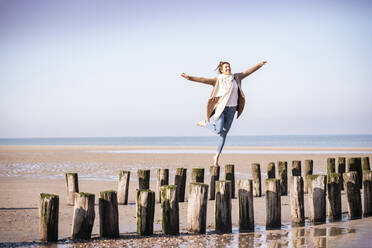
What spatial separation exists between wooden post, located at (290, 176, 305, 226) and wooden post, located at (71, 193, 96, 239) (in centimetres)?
324

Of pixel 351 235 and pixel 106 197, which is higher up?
pixel 106 197

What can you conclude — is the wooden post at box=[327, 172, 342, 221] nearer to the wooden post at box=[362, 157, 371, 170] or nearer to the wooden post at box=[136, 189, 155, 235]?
the wooden post at box=[136, 189, 155, 235]

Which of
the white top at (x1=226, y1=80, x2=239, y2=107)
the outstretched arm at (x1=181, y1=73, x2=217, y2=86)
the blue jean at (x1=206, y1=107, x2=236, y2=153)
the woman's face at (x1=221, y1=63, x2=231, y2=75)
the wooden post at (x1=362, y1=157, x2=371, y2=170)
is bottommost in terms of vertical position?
the wooden post at (x1=362, y1=157, x2=371, y2=170)

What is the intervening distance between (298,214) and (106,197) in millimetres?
3143

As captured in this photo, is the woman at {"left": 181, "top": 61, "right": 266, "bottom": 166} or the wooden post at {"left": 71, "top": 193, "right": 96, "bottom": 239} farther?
the woman at {"left": 181, "top": 61, "right": 266, "bottom": 166}

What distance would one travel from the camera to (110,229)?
6.57 meters

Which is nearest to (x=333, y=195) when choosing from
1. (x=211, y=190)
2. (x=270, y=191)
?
(x=270, y=191)

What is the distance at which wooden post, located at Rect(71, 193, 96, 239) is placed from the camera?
6.39 m

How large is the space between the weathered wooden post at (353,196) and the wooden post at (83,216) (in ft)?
14.7

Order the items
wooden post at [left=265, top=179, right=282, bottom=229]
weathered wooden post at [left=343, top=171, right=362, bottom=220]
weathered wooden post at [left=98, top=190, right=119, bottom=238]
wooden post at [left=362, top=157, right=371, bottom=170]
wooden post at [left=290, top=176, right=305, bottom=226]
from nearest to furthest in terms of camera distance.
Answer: weathered wooden post at [left=98, top=190, right=119, bottom=238]
wooden post at [left=265, top=179, right=282, bottom=229]
wooden post at [left=290, top=176, right=305, bottom=226]
weathered wooden post at [left=343, top=171, right=362, bottom=220]
wooden post at [left=362, top=157, right=371, bottom=170]

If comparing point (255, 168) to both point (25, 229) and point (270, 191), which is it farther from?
point (25, 229)

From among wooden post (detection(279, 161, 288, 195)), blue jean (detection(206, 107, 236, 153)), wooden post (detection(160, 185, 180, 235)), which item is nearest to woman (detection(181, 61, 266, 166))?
blue jean (detection(206, 107, 236, 153))

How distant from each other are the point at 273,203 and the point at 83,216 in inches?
114

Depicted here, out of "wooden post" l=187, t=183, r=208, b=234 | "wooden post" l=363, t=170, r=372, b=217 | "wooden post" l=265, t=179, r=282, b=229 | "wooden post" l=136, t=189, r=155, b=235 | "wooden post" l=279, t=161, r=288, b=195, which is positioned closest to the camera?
"wooden post" l=136, t=189, r=155, b=235
